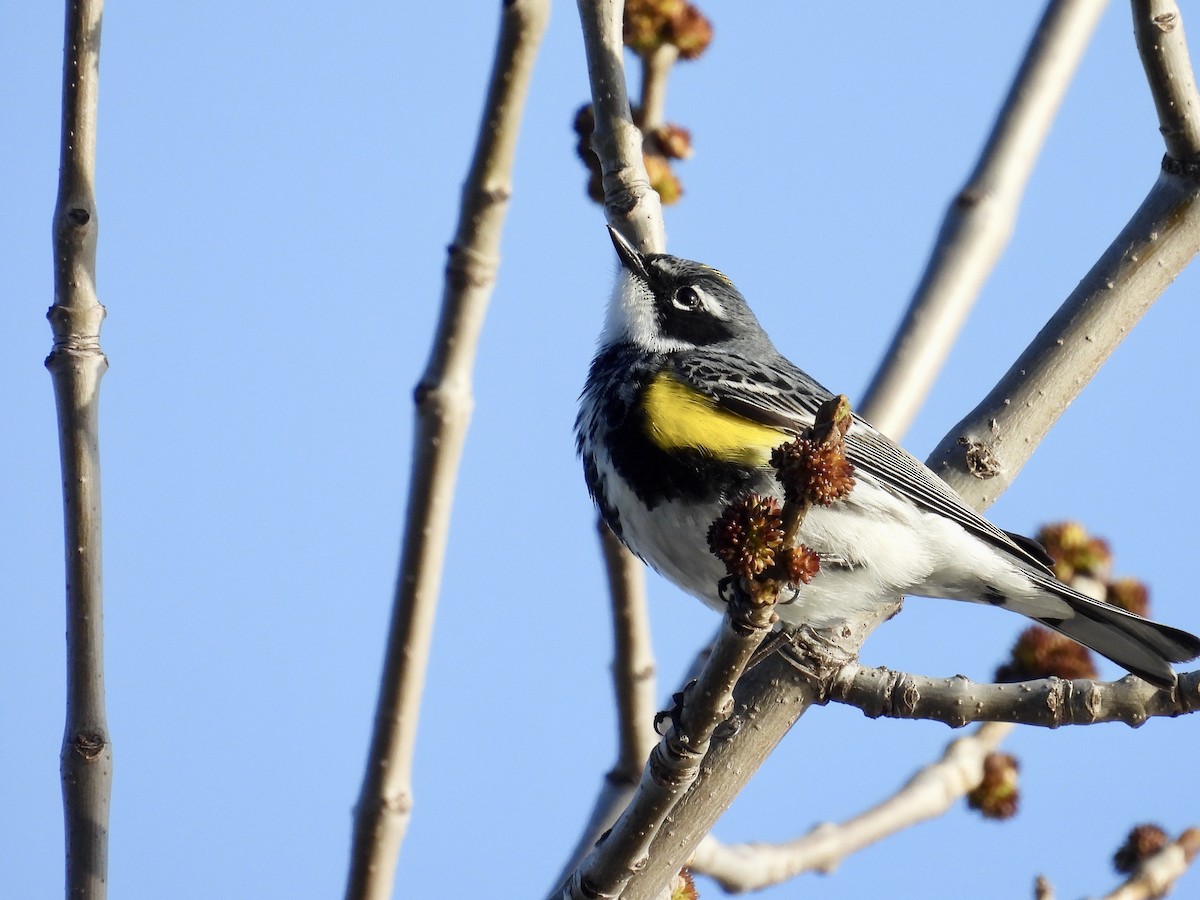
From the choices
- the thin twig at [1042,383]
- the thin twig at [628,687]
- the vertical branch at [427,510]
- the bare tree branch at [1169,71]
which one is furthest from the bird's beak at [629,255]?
the bare tree branch at [1169,71]

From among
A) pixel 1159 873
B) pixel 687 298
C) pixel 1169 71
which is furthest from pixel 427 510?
pixel 1159 873

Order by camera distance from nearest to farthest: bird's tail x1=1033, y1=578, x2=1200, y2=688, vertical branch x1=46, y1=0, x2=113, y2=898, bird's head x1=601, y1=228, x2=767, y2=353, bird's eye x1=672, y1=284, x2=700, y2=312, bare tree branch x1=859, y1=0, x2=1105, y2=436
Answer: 1. vertical branch x1=46, y1=0, x2=113, y2=898
2. bird's tail x1=1033, y1=578, x2=1200, y2=688
3. bare tree branch x1=859, y1=0, x2=1105, y2=436
4. bird's head x1=601, y1=228, x2=767, y2=353
5. bird's eye x1=672, y1=284, x2=700, y2=312

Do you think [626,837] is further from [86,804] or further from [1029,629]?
[1029,629]

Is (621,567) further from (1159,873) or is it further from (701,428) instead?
(1159,873)

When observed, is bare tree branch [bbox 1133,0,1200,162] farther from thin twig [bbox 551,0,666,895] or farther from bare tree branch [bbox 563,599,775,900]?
bare tree branch [bbox 563,599,775,900]

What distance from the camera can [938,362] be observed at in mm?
5887

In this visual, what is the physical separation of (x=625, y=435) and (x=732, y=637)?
228cm

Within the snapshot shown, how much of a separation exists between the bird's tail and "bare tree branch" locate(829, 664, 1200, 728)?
7 centimetres

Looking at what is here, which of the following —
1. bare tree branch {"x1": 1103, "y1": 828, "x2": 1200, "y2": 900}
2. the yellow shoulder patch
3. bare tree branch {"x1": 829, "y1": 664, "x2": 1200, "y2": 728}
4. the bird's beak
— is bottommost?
bare tree branch {"x1": 1103, "y1": 828, "x2": 1200, "y2": 900}

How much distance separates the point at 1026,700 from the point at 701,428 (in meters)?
1.58

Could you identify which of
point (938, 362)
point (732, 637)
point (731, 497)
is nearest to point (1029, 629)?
point (938, 362)

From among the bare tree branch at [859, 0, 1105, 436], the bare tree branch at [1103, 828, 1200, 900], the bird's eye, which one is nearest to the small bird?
the bare tree branch at [859, 0, 1105, 436]

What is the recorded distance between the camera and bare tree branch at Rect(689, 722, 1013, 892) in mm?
5684

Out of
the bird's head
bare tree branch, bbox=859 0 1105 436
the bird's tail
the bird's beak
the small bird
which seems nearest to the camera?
the bird's tail
